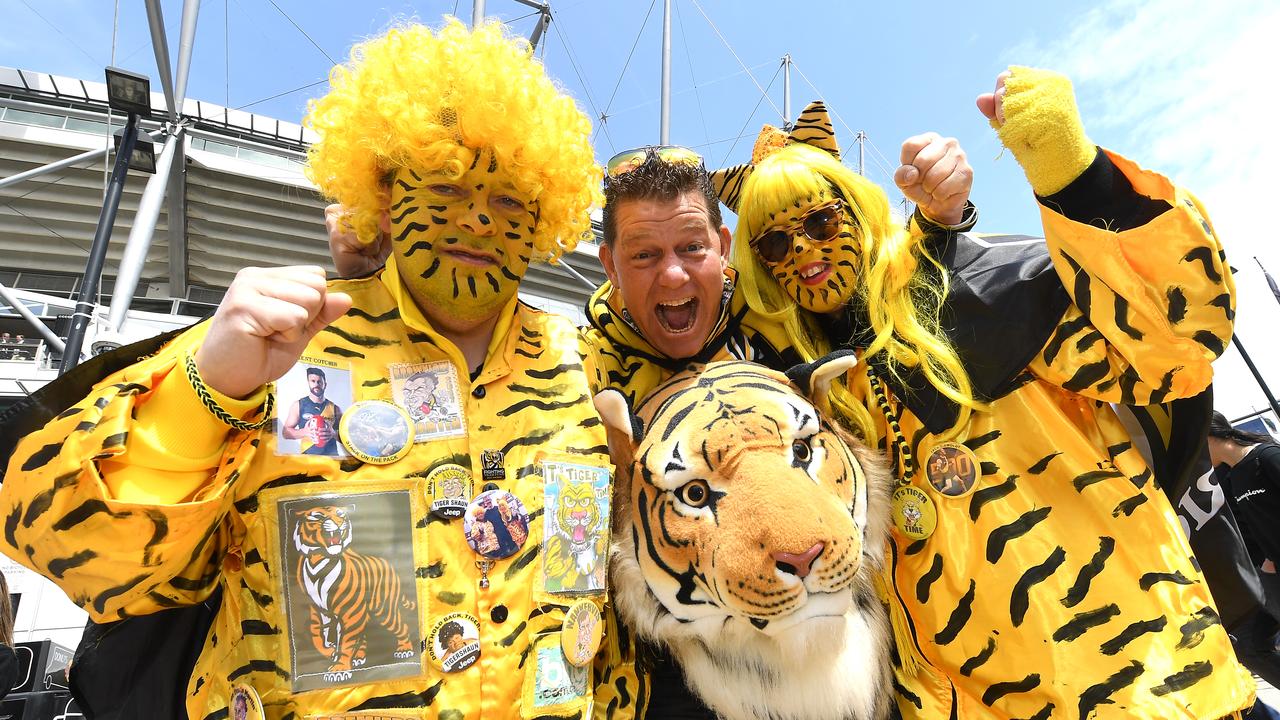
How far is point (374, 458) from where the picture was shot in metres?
1.69

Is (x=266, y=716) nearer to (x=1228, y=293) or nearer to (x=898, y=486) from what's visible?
(x=898, y=486)

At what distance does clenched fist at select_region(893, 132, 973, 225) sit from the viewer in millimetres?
1949

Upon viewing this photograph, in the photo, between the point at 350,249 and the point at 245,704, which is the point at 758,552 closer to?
the point at 245,704

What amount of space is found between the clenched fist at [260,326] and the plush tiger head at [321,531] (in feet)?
1.11

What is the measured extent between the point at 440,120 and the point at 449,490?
44.2 inches

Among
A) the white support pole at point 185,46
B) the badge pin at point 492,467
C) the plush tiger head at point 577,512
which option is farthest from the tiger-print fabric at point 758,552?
the white support pole at point 185,46

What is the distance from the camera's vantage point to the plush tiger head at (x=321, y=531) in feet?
5.23

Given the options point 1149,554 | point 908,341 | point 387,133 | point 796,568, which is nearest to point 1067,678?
point 1149,554

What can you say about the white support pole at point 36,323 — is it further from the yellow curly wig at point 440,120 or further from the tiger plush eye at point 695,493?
the tiger plush eye at point 695,493

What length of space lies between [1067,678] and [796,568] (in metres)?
0.82

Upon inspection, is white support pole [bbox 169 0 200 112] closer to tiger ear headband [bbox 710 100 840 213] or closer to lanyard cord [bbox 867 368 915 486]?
tiger ear headband [bbox 710 100 840 213]

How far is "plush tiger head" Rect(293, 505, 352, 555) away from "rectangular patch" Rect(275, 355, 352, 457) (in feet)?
0.46

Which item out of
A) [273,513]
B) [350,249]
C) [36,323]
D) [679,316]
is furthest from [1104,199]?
[36,323]

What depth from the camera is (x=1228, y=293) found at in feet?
5.31
